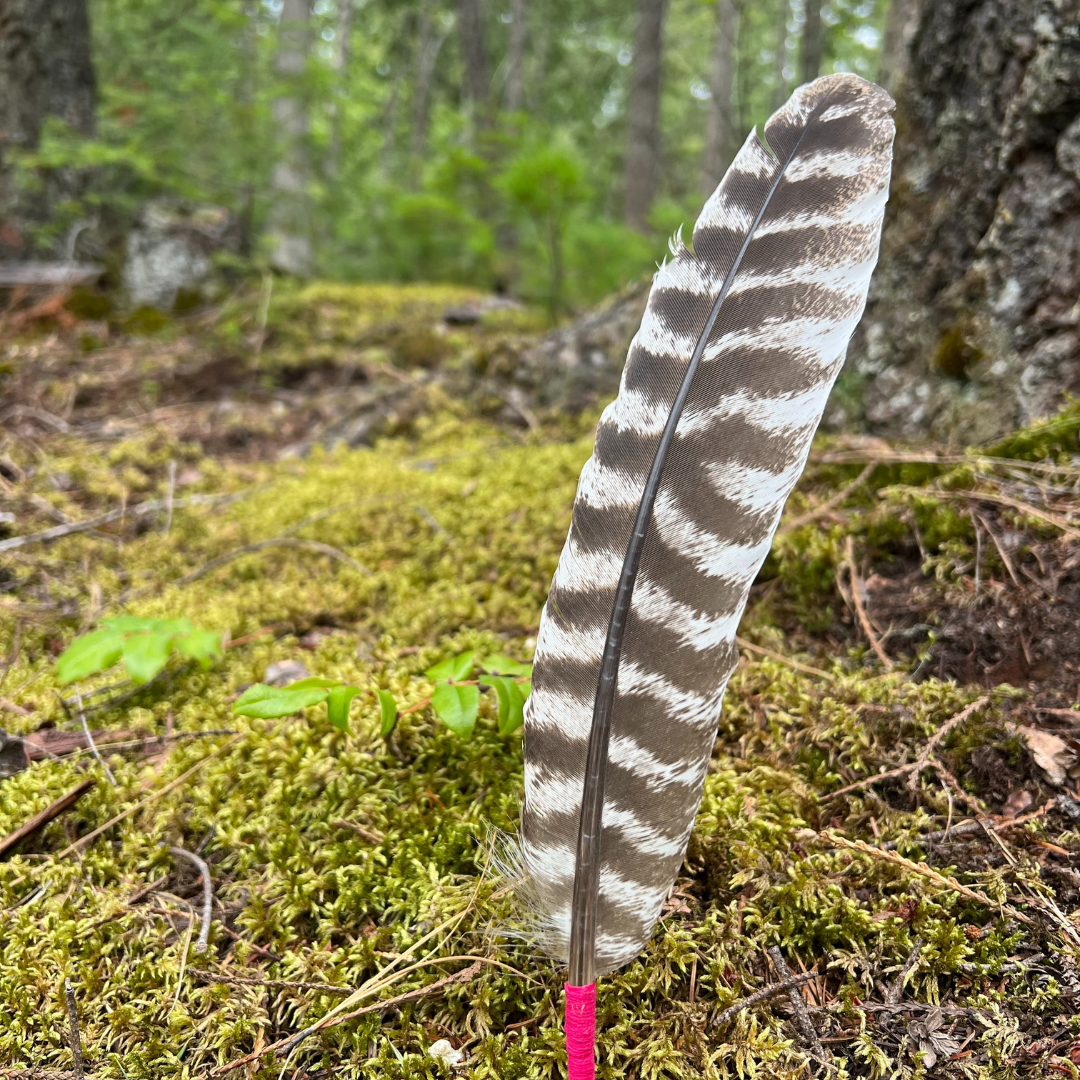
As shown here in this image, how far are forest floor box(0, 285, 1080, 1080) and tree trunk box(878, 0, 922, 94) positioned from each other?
1819 mm

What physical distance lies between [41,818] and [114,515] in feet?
7.57

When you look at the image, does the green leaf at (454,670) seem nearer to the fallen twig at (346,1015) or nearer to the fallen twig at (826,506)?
the fallen twig at (346,1015)

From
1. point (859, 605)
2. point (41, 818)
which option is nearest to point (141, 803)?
point (41, 818)

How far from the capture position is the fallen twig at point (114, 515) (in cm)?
326

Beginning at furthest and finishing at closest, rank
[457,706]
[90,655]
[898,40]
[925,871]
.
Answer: [898,40] → [90,655] → [457,706] → [925,871]

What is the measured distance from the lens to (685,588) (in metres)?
1.17

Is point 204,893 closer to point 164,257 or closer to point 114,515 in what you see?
point 114,515

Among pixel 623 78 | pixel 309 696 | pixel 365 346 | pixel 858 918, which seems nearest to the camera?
pixel 858 918

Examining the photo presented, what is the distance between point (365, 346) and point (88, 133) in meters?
3.59

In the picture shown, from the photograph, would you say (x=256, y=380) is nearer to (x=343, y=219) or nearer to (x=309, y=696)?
(x=343, y=219)

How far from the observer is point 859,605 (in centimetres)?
219

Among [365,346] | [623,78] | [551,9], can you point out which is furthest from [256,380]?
[623,78]

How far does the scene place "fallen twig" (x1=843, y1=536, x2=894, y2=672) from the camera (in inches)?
80.0

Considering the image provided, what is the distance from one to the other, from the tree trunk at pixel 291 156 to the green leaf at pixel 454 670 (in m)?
6.61
